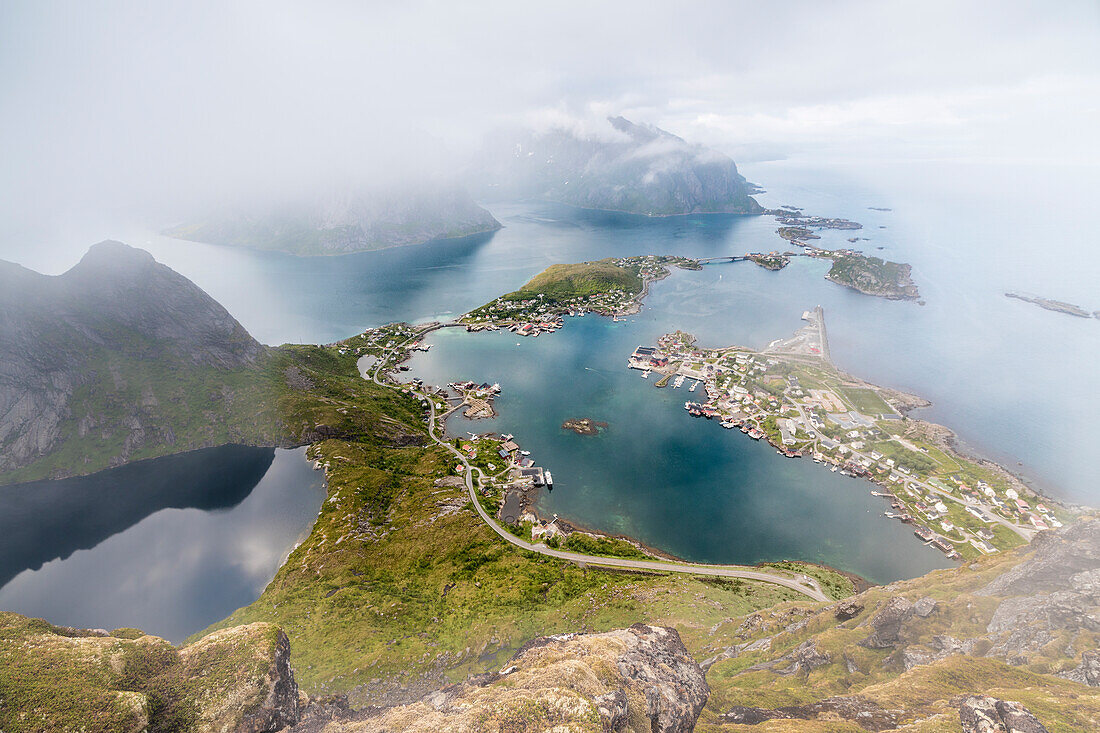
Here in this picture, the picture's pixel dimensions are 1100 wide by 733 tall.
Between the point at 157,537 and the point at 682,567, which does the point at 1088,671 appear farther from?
the point at 157,537

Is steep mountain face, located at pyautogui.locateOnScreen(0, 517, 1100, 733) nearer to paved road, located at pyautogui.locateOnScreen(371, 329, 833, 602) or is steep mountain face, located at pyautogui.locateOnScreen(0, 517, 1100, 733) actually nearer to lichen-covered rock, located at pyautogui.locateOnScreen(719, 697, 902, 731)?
lichen-covered rock, located at pyautogui.locateOnScreen(719, 697, 902, 731)

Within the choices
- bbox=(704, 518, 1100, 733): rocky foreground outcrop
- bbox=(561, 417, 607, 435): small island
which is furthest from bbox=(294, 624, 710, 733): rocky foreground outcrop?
bbox=(561, 417, 607, 435): small island

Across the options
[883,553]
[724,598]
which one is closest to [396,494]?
[724,598]

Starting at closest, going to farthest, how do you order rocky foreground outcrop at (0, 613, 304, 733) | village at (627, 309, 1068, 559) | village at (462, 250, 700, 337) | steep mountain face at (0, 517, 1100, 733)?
rocky foreground outcrop at (0, 613, 304, 733) → steep mountain face at (0, 517, 1100, 733) → village at (627, 309, 1068, 559) → village at (462, 250, 700, 337)

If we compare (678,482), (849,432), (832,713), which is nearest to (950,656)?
(832,713)

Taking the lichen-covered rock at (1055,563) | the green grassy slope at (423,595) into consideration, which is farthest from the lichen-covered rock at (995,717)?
the green grassy slope at (423,595)

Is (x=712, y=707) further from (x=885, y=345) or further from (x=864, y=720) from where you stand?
(x=885, y=345)
